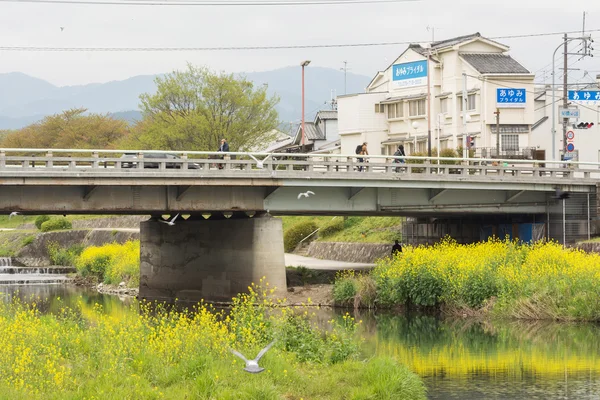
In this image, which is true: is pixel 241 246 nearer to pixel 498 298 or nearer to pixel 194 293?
pixel 194 293

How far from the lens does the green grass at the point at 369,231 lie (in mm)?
66000

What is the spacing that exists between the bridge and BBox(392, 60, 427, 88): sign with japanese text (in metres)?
29.0

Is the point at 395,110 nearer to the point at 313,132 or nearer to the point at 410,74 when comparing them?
the point at 410,74

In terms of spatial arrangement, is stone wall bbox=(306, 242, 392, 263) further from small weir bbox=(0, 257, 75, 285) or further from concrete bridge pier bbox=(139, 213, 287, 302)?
small weir bbox=(0, 257, 75, 285)

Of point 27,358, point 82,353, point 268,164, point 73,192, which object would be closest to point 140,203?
point 73,192

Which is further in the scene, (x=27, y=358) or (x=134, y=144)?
(x=134, y=144)

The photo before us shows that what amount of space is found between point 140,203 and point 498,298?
52.4 ft

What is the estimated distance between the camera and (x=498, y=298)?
38.9m

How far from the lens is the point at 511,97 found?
76.5 meters

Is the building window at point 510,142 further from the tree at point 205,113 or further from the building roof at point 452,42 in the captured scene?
the tree at point 205,113

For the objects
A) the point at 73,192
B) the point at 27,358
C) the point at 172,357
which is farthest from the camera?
the point at 73,192

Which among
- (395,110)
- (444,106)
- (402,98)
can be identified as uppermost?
(402,98)

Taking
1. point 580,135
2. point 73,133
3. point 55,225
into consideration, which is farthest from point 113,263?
point 73,133

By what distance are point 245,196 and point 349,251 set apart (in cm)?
2303
